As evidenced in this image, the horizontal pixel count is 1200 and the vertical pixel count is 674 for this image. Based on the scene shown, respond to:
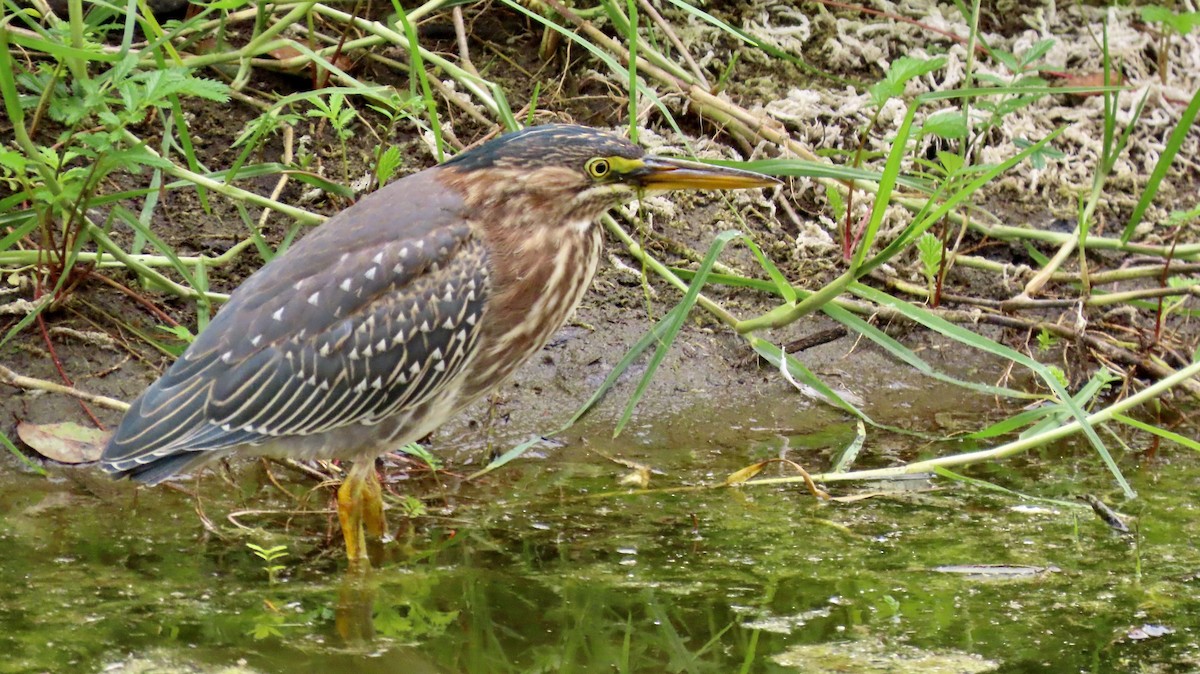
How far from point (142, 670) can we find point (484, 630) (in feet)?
2.69

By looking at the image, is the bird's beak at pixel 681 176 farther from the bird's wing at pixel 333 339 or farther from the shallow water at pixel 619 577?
the shallow water at pixel 619 577

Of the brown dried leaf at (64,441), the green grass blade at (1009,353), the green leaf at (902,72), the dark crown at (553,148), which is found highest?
the green leaf at (902,72)

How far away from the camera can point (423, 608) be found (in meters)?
3.79

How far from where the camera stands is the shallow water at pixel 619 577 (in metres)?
3.46

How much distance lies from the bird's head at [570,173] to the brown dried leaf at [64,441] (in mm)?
1484

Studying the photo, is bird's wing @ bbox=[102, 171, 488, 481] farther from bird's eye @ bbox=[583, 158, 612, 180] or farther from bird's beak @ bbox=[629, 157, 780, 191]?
bird's beak @ bbox=[629, 157, 780, 191]

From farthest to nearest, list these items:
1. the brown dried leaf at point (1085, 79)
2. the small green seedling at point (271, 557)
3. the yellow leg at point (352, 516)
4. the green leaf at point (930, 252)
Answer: the brown dried leaf at point (1085, 79) < the green leaf at point (930, 252) < the yellow leg at point (352, 516) < the small green seedling at point (271, 557)

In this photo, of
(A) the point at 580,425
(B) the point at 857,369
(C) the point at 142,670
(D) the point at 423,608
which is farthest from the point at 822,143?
(C) the point at 142,670

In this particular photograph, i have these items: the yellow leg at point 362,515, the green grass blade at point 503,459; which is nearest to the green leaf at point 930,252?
the green grass blade at point 503,459

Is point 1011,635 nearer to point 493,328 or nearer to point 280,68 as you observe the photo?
point 493,328

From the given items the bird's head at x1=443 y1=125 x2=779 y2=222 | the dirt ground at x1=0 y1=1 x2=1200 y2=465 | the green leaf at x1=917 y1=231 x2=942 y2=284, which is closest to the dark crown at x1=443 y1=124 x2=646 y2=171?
the bird's head at x1=443 y1=125 x2=779 y2=222

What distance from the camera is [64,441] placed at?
4641mm

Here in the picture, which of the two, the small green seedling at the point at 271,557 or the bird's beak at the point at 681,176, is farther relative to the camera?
the bird's beak at the point at 681,176

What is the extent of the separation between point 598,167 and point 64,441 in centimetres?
195
